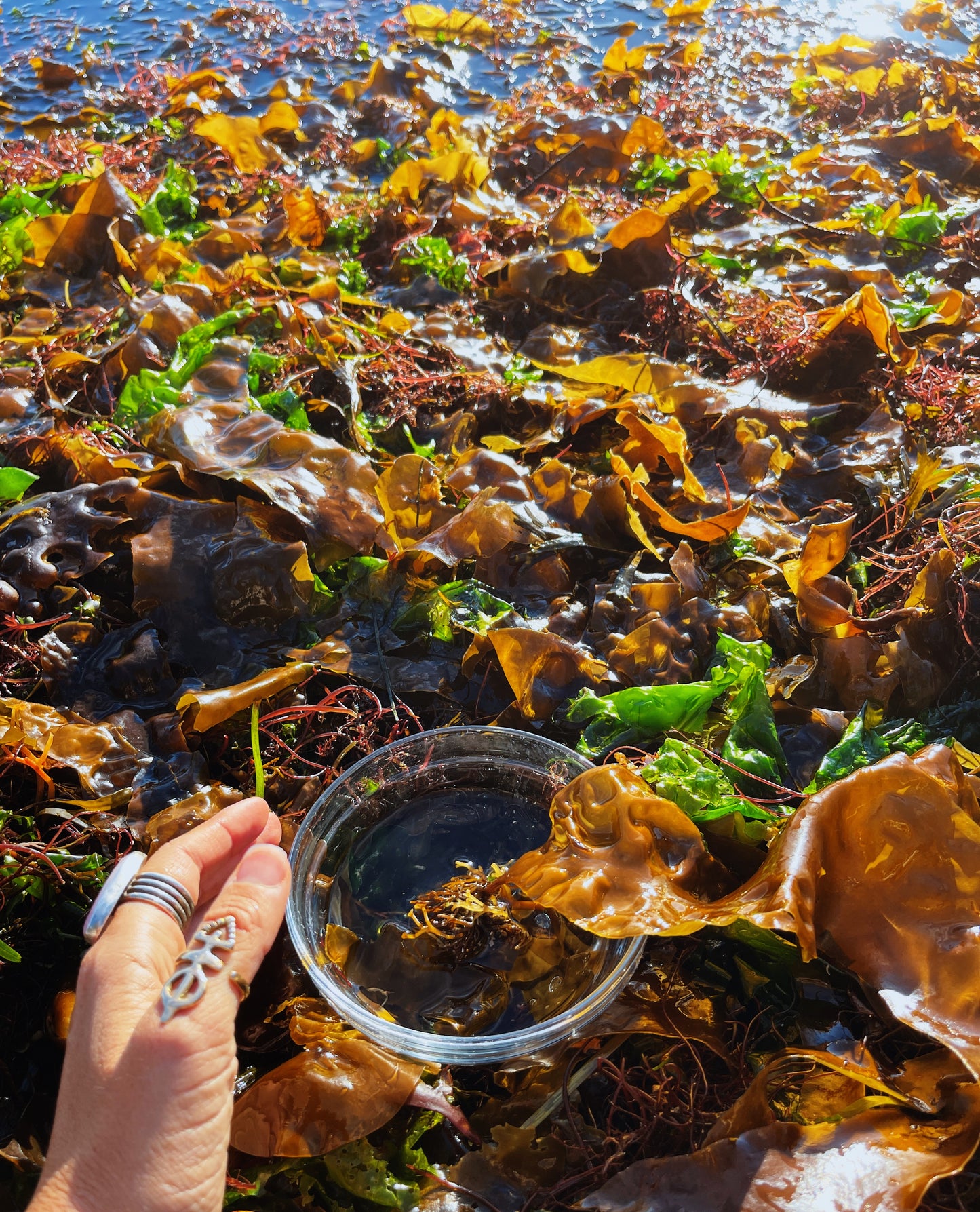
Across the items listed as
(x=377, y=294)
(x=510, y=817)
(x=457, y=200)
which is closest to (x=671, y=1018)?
Answer: (x=510, y=817)

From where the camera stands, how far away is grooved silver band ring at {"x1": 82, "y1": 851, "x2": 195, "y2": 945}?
77 cm

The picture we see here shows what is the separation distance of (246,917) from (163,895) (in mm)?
76

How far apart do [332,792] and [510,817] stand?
0.80 ft

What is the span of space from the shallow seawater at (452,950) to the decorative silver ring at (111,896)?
358 mm

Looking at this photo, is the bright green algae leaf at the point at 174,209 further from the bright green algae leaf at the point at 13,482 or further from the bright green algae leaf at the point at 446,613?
the bright green algae leaf at the point at 446,613

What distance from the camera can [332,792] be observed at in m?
1.21

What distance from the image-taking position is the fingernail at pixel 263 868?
0.84m

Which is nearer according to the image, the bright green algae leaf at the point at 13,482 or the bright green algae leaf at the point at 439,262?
the bright green algae leaf at the point at 13,482

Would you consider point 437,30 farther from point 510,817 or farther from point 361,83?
point 510,817

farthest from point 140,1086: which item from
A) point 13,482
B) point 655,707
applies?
point 13,482

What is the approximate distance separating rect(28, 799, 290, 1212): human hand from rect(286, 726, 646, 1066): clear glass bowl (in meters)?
0.28

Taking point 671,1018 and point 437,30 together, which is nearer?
point 671,1018

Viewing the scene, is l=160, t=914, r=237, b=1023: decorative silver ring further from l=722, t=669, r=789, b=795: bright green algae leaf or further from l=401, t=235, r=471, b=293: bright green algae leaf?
l=401, t=235, r=471, b=293: bright green algae leaf

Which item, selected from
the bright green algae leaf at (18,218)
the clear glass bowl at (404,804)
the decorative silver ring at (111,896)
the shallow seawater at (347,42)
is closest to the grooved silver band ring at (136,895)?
the decorative silver ring at (111,896)
